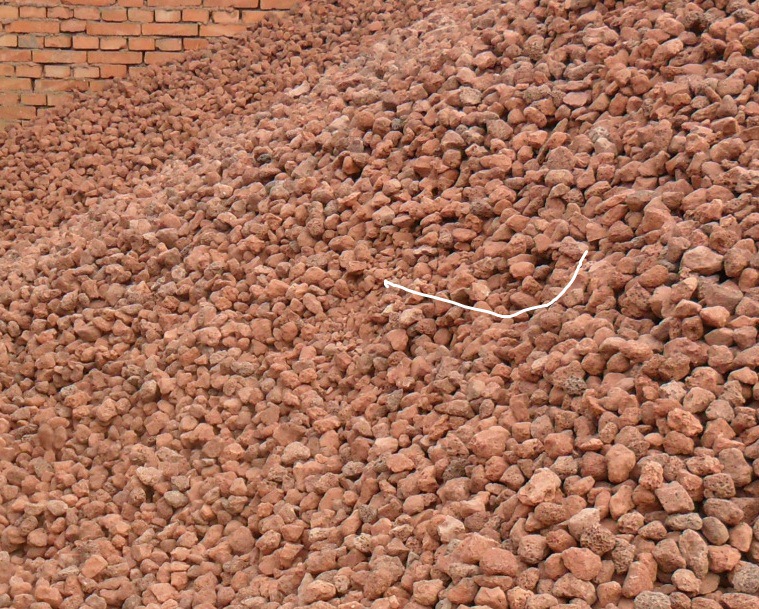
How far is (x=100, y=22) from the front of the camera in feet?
18.5

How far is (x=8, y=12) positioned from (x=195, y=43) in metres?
1.12

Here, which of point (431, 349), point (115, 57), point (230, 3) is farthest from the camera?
point (115, 57)

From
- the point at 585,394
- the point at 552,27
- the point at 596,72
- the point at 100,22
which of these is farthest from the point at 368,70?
the point at 585,394

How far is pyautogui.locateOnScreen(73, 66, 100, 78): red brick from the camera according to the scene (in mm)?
5660

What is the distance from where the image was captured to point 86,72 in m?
5.66

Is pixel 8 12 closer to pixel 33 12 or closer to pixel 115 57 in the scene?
pixel 33 12

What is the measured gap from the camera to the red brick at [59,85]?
5.67m

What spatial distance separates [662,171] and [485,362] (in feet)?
2.78

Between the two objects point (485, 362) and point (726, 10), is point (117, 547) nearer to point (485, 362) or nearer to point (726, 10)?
point (485, 362)

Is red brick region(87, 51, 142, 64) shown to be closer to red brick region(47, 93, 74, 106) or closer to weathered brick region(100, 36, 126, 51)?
weathered brick region(100, 36, 126, 51)

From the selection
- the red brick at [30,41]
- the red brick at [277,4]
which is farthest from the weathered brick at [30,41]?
the red brick at [277,4]

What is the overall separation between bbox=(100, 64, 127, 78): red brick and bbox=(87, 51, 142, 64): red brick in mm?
30

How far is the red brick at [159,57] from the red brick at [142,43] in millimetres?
33

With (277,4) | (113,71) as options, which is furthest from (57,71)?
(277,4)
